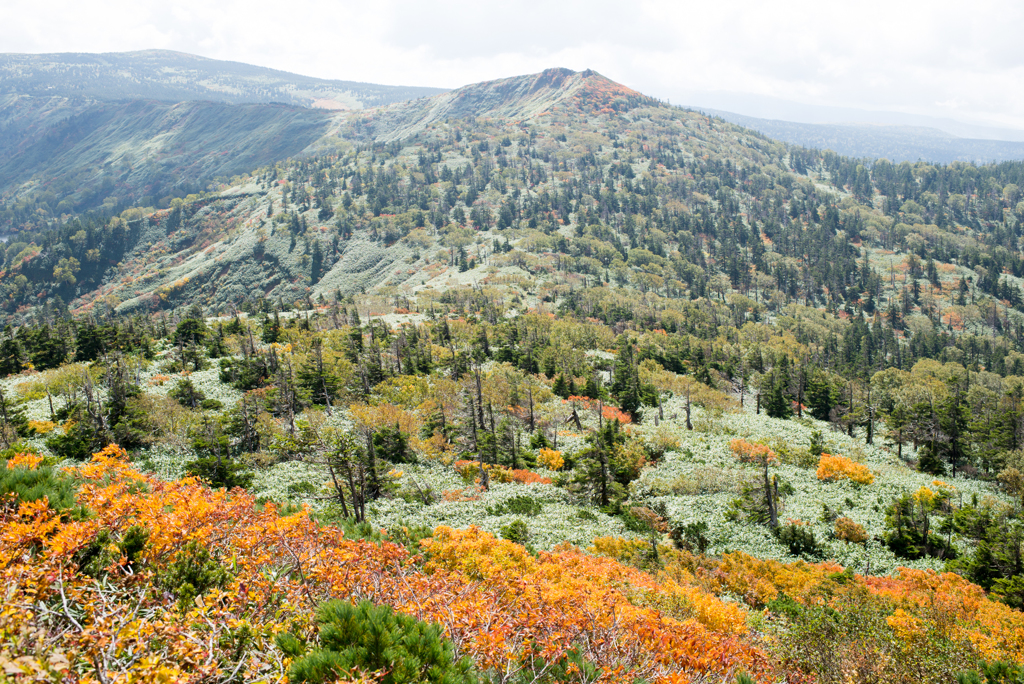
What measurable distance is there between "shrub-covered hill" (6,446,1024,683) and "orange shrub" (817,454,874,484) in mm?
27656

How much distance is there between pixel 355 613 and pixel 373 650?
629mm

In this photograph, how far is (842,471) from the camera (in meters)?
53.6

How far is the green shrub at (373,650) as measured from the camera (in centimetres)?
690

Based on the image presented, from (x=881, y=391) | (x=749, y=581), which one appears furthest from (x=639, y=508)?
(x=881, y=391)

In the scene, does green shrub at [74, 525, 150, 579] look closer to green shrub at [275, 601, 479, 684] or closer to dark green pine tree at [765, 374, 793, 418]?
green shrub at [275, 601, 479, 684]

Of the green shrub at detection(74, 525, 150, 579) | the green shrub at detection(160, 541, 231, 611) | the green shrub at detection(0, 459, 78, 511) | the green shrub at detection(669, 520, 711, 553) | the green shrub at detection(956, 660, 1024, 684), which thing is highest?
the green shrub at detection(0, 459, 78, 511)

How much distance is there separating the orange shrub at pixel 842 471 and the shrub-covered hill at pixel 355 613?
27.7 m

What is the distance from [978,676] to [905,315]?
21967cm

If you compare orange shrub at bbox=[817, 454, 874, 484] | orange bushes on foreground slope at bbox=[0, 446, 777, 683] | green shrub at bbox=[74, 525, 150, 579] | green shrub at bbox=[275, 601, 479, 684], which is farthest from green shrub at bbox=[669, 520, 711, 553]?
green shrub at bbox=[74, 525, 150, 579]

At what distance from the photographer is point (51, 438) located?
41188 millimetres

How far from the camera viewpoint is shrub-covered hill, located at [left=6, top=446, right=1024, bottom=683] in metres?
6.90

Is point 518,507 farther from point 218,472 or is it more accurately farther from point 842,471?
point 842,471

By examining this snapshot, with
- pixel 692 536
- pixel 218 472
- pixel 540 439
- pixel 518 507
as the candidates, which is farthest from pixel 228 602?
pixel 540 439

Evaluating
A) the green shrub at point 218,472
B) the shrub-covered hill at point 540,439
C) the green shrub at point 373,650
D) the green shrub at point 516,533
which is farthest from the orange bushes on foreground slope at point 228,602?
the green shrub at point 218,472
